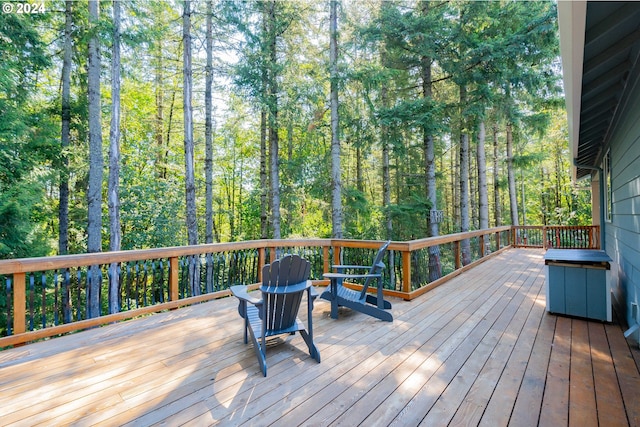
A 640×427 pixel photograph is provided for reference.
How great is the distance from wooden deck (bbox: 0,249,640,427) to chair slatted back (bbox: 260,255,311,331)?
35 centimetres

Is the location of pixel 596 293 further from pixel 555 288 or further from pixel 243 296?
pixel 243 296

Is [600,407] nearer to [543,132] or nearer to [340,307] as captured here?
[340,307]

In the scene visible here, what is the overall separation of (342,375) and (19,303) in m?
3.12

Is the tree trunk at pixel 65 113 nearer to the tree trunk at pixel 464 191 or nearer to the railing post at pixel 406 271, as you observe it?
the railing post at pixel 406 271

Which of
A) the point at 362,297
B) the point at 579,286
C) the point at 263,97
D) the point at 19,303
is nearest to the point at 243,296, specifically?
the point at 362,297

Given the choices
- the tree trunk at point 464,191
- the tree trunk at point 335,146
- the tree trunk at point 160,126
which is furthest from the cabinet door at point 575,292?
the tree trunk at point 160,126

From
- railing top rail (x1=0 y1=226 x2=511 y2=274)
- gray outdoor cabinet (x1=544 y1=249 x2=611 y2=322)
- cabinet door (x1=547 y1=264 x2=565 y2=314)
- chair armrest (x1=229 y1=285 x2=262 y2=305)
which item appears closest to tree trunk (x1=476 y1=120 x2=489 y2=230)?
railing top rail (x1=0 y1=226 x2=511 y2=274)

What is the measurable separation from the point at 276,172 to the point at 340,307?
5.82m

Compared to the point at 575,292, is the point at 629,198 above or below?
above

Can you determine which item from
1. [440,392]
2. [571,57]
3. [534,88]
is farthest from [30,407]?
A: [534,88]

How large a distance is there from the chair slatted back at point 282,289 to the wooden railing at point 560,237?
11.0 meters

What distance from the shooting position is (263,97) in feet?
26.7

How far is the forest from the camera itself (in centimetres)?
632

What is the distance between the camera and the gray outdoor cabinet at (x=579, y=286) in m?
3.37
